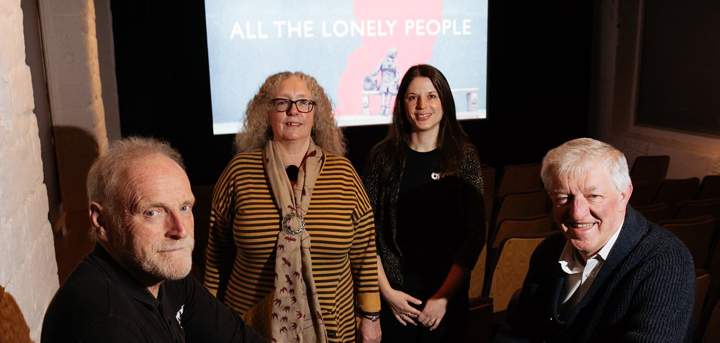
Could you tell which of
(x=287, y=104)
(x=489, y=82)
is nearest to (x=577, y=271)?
(x=287, y=104)

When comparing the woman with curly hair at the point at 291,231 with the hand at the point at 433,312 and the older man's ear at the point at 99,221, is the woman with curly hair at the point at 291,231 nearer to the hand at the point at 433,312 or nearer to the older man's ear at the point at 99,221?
the hand at the point at 433,312

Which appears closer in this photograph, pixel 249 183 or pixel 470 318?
pixel 249 183

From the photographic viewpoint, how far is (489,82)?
772cm

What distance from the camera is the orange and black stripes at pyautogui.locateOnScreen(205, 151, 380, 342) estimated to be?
70.9 inches

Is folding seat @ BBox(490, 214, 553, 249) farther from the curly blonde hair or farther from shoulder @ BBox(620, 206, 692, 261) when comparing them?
shoulder @ BBox(620, 206, 692, 261)

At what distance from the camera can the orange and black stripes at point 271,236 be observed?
1801 millimetres

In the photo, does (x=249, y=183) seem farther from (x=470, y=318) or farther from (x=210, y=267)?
(x=470, y=318)

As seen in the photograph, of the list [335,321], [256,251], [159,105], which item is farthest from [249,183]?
[159,105]

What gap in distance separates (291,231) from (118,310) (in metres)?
0.77

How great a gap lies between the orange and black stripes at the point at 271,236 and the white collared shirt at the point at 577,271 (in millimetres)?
641

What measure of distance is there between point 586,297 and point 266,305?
98 centimetres

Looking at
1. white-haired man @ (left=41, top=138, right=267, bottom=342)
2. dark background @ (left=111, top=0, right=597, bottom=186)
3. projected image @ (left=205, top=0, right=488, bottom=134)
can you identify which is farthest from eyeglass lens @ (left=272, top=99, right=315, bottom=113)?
dark background @ (left=111, top=0, right=597, bottom=186)

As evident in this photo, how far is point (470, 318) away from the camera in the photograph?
214 centimetres

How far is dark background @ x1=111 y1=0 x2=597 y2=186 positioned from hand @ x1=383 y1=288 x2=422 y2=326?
523cm
